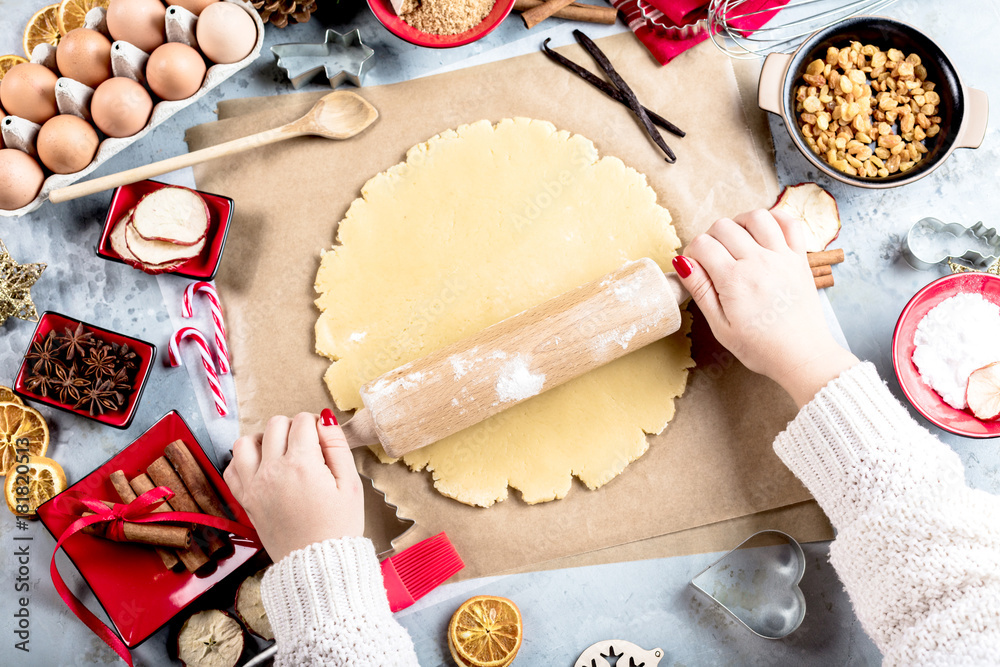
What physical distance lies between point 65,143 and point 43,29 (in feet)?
1.73

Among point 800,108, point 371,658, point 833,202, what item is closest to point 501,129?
point 800,108

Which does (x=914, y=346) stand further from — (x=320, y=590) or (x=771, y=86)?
(x=320, y=590)

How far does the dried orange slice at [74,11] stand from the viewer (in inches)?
74.2

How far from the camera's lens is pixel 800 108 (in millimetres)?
1918

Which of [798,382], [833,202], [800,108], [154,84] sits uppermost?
[154,84]

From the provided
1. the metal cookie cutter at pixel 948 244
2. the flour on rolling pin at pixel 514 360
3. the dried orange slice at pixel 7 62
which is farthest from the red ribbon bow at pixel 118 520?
the metal cookie cutter at pixel 948 244

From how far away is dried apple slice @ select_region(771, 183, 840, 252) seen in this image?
1957 mm

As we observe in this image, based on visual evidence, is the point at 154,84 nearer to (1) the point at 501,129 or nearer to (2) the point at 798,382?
(1) the point at 501,129

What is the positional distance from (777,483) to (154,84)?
2.07 metres

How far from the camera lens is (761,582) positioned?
183 centimetres

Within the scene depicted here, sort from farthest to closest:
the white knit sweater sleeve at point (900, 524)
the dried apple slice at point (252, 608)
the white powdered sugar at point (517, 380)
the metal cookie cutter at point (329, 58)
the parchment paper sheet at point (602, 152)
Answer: the metal cookie cutter at point (329, 58) → the parchment paper sheet at point (602, 152) → the dried apple slice at point (252, 608) → the white powdered sugar at point (517, 380) → the white knit sweater sleeve at point (900, 524)

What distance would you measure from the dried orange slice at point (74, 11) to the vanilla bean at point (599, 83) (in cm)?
134

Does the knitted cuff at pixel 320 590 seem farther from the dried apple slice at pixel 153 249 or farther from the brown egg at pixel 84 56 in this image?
the brown egg at pixel 84 56

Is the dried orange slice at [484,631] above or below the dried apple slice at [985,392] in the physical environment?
below
